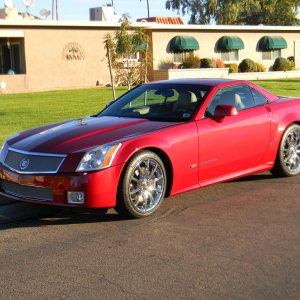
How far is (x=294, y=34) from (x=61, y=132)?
3707 centimetres

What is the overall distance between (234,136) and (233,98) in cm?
61

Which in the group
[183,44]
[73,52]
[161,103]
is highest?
[183,44]

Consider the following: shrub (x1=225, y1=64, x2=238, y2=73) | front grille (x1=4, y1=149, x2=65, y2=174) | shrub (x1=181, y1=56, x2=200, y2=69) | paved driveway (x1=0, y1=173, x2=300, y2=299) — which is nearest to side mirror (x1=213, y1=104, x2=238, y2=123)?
paved driveway (x1=0, y1=173, x2=300, y2=299)

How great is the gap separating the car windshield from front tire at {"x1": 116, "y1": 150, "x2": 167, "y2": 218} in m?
0.78

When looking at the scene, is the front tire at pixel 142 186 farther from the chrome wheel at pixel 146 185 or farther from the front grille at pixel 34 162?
the front grille at pixel 34 162

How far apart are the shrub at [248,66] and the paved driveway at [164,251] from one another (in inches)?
1197

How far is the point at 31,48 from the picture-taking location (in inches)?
1161

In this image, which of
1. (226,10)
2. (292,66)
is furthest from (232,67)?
(226,10)

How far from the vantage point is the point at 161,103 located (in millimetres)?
7238

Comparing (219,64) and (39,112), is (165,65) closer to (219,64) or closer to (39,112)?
(219,64)

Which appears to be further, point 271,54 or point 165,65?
point 271,54

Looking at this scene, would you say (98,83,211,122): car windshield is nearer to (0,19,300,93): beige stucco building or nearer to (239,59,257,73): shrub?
(0,19,300,93): beige stucco building

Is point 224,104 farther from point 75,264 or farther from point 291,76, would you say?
point 291,76

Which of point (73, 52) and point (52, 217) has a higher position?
Answer: point (73, 52)
